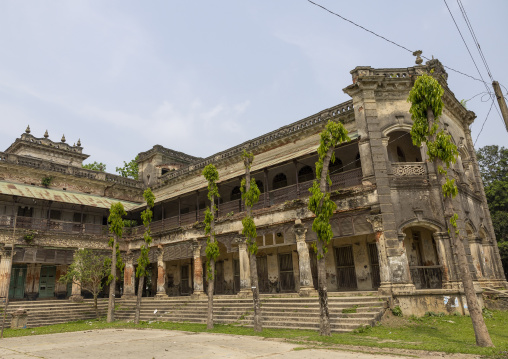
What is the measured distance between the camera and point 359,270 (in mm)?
15750

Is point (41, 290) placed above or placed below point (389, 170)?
below

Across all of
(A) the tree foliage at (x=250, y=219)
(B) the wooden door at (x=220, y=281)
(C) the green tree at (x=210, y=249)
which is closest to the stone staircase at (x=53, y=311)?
(B) the wooden door at (x=220, y=281)

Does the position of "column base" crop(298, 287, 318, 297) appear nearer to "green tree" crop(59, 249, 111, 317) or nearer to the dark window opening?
"green tree" crop(59, 249, 111, 317)

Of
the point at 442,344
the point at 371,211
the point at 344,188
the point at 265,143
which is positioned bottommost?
the point at 442,344

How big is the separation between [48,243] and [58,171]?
16.8 feet

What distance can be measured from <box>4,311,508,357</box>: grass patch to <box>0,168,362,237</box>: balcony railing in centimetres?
595

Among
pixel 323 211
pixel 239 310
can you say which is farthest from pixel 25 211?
pixel 323 211

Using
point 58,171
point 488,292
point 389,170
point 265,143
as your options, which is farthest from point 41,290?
point 488,292

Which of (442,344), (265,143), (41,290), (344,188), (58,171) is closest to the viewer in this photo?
(442,344)

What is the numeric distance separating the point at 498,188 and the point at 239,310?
67.6ft

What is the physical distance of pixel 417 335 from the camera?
32.1 feet

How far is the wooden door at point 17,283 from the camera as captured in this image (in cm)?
2048

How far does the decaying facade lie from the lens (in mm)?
13641

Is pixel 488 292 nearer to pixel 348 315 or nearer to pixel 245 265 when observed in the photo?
pixel 348 315
